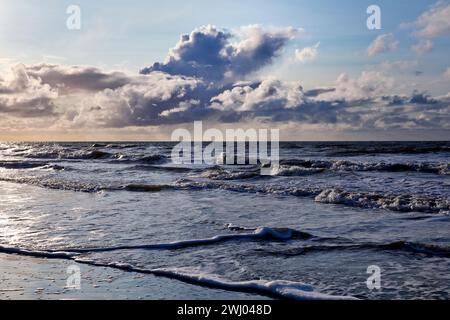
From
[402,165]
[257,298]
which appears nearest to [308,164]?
[402,165]

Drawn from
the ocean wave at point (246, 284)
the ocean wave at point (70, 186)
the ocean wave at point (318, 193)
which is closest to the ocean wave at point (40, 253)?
the ocean wave at point (246, 284)

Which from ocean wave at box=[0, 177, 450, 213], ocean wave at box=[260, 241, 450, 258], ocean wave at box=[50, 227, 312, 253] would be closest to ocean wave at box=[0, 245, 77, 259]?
ocean wave at box=[50, 227, 312, 253]

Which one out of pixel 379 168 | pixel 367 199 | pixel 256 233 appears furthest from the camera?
pixel 379 168

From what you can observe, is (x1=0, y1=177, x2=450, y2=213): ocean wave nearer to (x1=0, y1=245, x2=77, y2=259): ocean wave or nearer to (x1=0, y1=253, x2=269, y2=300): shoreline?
(x1=0, y1=253, x2=269, y2=300): shoreline

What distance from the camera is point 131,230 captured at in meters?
9.69

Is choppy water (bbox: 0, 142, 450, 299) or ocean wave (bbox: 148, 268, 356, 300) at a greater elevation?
ocean wave (bbox: 148, 268, 356, 300)

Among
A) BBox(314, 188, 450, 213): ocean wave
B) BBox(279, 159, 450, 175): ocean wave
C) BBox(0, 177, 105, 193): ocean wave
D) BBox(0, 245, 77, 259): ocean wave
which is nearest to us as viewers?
BBox(0, 245, 77, 259): ocean wave

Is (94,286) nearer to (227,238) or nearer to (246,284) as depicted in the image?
(246,284)

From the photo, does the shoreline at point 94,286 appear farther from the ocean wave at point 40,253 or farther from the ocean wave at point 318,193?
the ocean wave at point 318,193

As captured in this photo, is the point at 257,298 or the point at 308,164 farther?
the point at 308,164

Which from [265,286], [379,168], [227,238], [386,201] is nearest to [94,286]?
[265,286]

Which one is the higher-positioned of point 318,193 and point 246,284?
point 246,284
